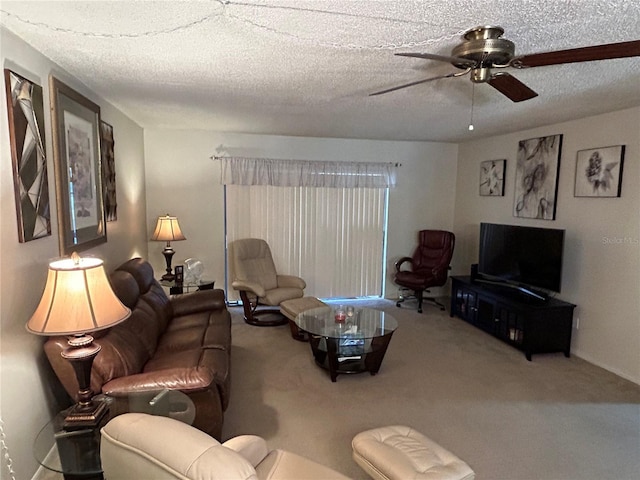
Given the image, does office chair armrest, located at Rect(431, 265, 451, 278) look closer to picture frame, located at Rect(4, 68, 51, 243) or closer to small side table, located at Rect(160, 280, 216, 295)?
small side table, located at Rect(160, 280, 216, 295)

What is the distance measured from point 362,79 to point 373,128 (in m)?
2.03

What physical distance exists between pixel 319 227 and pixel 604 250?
330 centimetres

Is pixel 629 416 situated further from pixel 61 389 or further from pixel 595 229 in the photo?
pixel 61 389

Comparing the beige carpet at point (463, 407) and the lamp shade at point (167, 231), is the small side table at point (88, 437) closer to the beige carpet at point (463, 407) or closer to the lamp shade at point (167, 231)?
the beige carpet at point (463, 407)

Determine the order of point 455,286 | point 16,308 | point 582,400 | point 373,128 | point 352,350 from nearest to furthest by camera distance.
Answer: point 16,308, point 582,400, point 352,350, point 373,128, point 455,286

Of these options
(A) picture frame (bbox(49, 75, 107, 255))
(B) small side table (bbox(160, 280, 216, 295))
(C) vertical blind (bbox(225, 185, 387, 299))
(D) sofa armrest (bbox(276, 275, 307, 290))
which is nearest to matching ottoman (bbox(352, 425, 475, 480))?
(A) picture frame (bbox(49, 75, 107, 255))

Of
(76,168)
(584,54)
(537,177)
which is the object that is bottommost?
(76,168)

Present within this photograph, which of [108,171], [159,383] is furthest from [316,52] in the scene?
[108,171]

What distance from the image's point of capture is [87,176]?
111 inches

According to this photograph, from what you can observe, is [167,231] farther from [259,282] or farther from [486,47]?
[486,47]

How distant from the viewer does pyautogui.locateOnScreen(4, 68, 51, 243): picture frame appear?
1854 mm

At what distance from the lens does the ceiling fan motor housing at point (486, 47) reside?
1.77m

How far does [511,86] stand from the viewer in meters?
2.20

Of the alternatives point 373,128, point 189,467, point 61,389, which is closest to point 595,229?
point 373,128
